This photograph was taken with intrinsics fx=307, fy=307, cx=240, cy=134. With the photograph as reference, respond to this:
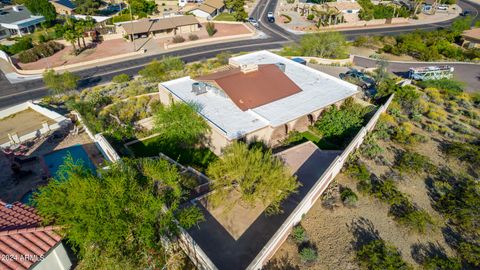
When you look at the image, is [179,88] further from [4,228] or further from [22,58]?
A: [22,58]

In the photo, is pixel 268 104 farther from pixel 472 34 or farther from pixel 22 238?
pixel 472 34

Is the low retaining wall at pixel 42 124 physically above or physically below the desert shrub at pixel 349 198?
above

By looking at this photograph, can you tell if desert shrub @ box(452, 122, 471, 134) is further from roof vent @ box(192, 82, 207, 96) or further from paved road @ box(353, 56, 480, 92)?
roof vent @ box(192, 82, 207, 96)

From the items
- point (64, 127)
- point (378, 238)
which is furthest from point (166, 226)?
point (64, 127)

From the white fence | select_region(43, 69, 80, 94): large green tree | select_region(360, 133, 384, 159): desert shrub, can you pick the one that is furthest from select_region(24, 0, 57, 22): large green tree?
select_region(360, 133, 384, 159): desert shrub

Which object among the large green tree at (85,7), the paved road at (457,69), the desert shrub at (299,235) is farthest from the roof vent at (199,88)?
the large green tree at (85,7)

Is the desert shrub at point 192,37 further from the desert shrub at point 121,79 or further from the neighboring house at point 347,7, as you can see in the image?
the neighboring house at point 347,7
